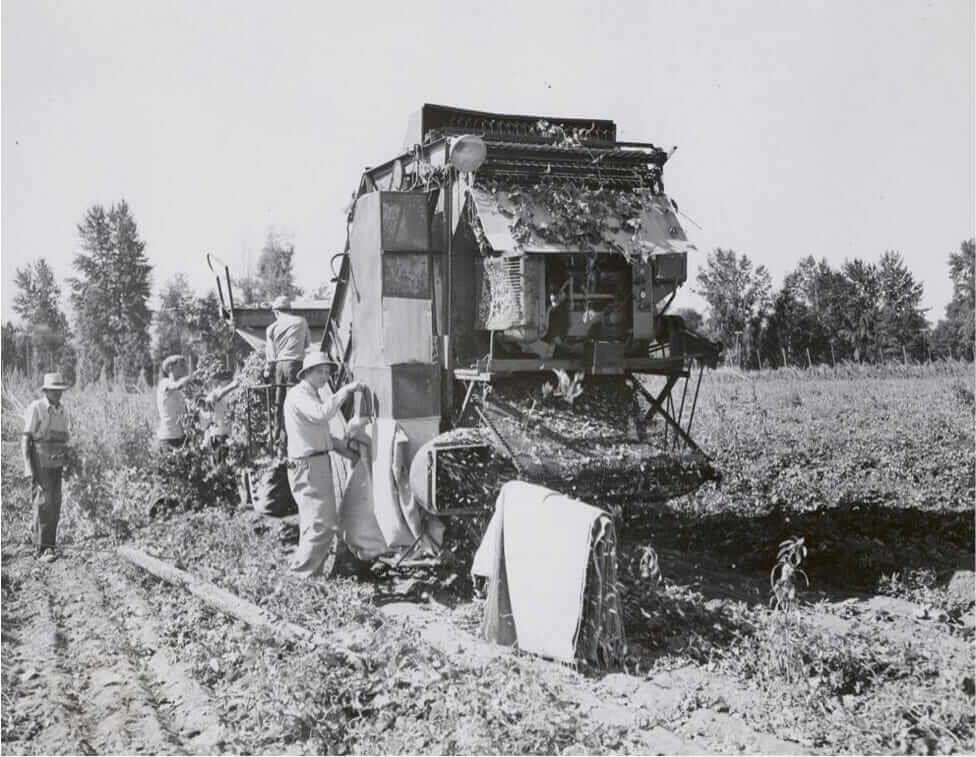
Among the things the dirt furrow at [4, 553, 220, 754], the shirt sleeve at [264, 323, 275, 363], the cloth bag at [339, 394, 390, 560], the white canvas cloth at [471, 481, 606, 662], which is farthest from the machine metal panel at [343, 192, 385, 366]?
the dirt furrow at [4, 553, 220, 754]

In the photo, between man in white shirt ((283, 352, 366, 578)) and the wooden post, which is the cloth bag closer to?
man in white shirt ((283, 352, 366, 578))

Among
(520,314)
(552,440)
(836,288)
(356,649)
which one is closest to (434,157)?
(520,314)

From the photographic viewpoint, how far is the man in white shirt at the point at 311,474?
7.25 metres

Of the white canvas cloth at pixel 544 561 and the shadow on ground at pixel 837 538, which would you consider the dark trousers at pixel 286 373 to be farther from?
the white canvas cloth at pixel 544 561

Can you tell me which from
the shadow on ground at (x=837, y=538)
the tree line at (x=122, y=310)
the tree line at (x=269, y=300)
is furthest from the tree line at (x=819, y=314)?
the shadow on ground at (x=837, y=538)

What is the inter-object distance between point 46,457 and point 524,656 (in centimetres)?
654

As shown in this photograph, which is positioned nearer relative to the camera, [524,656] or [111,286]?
[524,656]

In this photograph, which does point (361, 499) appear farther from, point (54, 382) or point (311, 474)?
point (54, 382)

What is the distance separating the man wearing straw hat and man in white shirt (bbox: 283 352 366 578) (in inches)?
144

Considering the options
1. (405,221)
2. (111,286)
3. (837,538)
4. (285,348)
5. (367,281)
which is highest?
(111,286)

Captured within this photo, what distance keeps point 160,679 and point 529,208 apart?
4.55 meters

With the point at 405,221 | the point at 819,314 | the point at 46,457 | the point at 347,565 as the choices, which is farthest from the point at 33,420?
the point at 819,314

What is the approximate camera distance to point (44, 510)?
9.20 meters

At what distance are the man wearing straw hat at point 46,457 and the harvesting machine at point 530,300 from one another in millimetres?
3976
